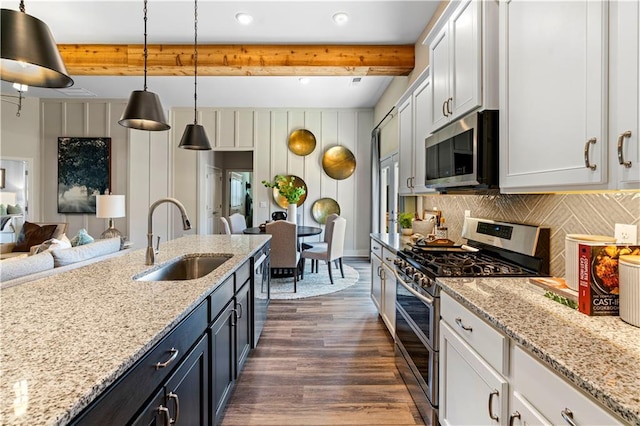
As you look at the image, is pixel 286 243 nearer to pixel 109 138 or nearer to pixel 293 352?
pixel 293 352

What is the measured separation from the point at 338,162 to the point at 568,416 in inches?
240

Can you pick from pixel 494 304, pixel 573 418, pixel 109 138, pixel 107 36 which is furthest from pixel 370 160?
pixel 573 418

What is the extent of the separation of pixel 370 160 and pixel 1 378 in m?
6.41

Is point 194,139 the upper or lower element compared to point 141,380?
→ upper

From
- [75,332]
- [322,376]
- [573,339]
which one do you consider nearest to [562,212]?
[573,339]

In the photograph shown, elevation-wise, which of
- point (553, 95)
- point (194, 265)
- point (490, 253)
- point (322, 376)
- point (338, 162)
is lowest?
point (322, 376)

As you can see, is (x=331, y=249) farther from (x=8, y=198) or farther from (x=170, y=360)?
(x=8, y=198)

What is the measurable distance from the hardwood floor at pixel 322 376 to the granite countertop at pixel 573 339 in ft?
3.54

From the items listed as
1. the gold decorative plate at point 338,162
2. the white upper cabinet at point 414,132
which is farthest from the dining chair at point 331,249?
the gold decorative plate at point 338,162

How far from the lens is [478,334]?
125 cm

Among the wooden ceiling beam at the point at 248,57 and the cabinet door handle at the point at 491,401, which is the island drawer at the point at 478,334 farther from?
the wooden ceiling beam at the point at 248,57

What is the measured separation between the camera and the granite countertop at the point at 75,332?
2.07 ft

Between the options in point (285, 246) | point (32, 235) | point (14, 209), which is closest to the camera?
point (285, 246)

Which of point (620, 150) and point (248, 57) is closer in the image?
point (620, 150)
